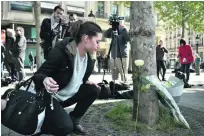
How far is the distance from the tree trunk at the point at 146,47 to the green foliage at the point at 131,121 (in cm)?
8

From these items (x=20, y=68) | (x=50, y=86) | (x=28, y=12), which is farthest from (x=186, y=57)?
(x=28, y=12)

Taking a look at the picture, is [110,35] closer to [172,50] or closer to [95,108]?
[95,108]

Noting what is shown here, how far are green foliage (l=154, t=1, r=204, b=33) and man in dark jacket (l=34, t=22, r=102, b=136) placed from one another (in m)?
24.9

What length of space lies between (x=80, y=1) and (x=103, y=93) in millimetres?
31671

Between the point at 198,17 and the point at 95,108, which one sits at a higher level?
the point at 198,17

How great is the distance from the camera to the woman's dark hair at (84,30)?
2644mm

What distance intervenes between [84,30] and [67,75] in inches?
15.8

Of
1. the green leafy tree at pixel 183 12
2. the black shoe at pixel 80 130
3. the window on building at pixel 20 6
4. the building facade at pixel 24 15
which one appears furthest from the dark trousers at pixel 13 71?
the window on building at pixel 20 6

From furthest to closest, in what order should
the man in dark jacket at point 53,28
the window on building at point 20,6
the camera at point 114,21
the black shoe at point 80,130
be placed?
the window on building at point 20,6
the camera at point 114,21
the man in dark jacket at point 53,28
the black shoe at point 80,130

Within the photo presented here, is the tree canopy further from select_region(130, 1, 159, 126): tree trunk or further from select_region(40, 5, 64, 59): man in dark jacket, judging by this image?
select_region(130, 1, 159, 126): tree trunk

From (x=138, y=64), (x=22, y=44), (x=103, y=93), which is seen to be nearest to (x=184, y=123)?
(x=138, y=64)

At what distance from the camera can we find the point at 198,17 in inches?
1117

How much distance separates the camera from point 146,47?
3.34m

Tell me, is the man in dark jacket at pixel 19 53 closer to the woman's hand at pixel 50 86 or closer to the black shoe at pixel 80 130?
the black shoe at pixel 80 130
